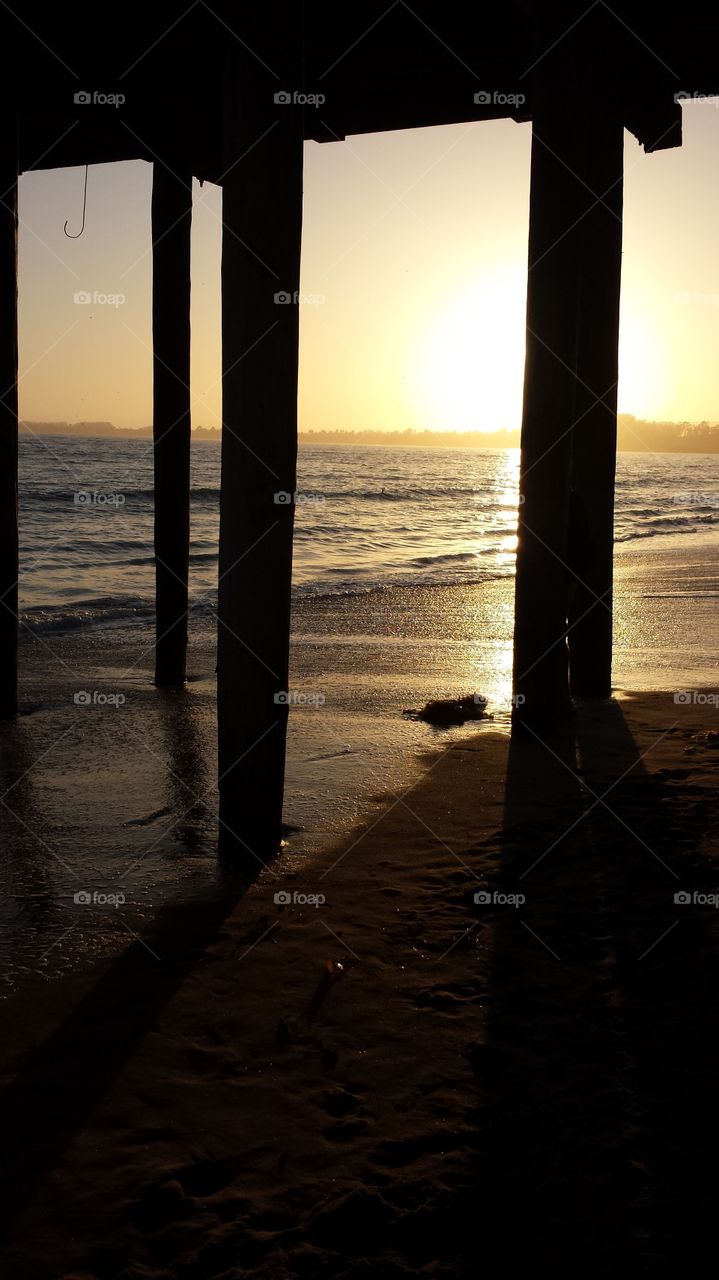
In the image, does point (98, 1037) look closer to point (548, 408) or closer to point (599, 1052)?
point (599, 1052)

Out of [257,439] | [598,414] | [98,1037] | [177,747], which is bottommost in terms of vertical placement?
[98,1037]

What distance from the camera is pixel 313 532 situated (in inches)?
1144

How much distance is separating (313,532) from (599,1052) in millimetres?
26539

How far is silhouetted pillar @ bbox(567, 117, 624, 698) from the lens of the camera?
7.05 metres

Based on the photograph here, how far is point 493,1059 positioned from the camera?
2.95 metres

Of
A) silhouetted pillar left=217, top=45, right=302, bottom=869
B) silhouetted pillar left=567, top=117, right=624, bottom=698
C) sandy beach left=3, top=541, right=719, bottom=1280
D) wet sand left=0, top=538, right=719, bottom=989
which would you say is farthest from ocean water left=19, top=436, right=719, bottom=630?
silhouetted pillar left=217, top=45, right=302, bottom=869

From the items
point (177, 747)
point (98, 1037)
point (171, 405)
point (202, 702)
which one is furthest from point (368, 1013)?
point (171, 405)

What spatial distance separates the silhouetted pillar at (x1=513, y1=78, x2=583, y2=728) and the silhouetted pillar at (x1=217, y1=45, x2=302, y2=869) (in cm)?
223

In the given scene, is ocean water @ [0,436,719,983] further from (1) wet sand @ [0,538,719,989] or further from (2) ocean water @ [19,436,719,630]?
(2) ocean water @ [19,436,719,630]

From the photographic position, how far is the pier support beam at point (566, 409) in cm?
584

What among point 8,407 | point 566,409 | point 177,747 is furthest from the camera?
point 8,407

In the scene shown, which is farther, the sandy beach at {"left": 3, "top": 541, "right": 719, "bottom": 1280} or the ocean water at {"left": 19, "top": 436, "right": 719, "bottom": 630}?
the ocean water at {"left": 19, "top": 436, "right": 719, "bottom": 630}

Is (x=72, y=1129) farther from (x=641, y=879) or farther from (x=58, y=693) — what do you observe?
(x=58, y=693)

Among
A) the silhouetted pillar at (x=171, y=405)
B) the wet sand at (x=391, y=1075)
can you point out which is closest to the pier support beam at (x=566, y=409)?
the wet sand at (x=391, y=1075)
